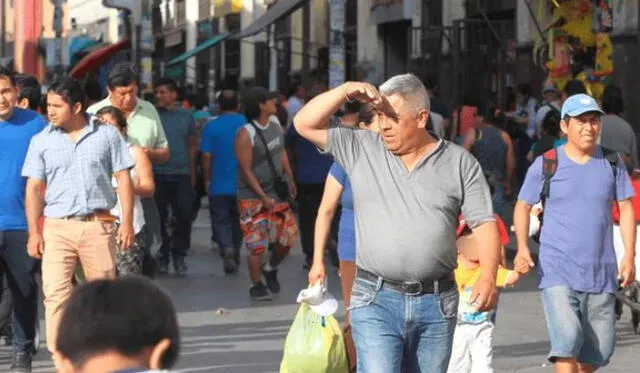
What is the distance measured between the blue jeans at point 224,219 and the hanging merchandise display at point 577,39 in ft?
21.8

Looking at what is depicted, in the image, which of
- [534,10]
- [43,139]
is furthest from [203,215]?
[43,139]

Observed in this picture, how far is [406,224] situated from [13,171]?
4.06 meters

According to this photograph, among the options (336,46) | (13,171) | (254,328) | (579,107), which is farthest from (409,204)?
(336,46)

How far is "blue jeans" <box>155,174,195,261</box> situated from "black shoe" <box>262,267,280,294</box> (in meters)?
1.76

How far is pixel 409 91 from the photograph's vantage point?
6.84 metres

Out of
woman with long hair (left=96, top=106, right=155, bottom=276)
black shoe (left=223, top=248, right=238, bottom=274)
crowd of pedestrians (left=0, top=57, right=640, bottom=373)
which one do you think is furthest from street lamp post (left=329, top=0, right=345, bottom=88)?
Answer: woman with long hair (left=96, top=106, right=155, bottom=276)

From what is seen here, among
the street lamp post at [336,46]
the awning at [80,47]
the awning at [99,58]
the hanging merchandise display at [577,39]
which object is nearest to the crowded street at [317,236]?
the hanging merchandise display at [577,39]

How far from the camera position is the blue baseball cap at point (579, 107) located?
862cm

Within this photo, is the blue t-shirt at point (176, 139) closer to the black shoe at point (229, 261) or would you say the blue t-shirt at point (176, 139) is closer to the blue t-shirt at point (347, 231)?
the black shoe at point (229, 261)

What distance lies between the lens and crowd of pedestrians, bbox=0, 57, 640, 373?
6652 millimetres

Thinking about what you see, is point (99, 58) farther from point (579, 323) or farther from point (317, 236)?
point (317, 236)

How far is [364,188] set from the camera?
685 centimetres

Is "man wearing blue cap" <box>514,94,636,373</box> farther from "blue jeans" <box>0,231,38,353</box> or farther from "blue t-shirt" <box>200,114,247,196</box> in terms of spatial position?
"blue t-shirt" <box>200,114,247,196</box>

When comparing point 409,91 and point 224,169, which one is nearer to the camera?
point 409,91
